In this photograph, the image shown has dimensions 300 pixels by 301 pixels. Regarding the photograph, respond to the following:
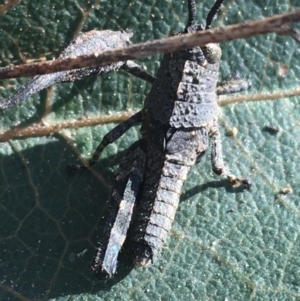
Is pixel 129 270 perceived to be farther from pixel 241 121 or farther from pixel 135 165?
pixel 241 121

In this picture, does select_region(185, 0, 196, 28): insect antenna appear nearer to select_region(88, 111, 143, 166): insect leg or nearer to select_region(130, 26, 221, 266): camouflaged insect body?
select_region(130, 26, 221, 266): camouflaged insect body

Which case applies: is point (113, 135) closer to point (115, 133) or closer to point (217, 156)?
point (115, 133)

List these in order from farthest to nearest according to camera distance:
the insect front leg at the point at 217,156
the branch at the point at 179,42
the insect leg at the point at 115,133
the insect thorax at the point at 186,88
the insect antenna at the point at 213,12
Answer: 1. the insect front leg at the point at 217,156
2. the insect leg at the point at 115,133
3. the insect antenna at the point at 213,12
4. the insect thorax at the point at 186,88
5. the branch at the point at 179,42

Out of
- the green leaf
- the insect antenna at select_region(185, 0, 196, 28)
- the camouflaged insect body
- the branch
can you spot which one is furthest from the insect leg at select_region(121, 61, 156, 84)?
the branch

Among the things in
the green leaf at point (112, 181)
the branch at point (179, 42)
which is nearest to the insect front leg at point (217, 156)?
the green leaf at point (112, 181)

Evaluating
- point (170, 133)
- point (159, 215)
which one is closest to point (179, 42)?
point (170, 133)

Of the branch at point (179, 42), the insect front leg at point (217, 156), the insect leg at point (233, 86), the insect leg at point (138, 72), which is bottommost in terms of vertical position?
the insect front leg at point (217, 156)

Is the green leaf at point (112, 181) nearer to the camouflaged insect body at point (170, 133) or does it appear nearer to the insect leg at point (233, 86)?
the insect leg at point (233, 86)
